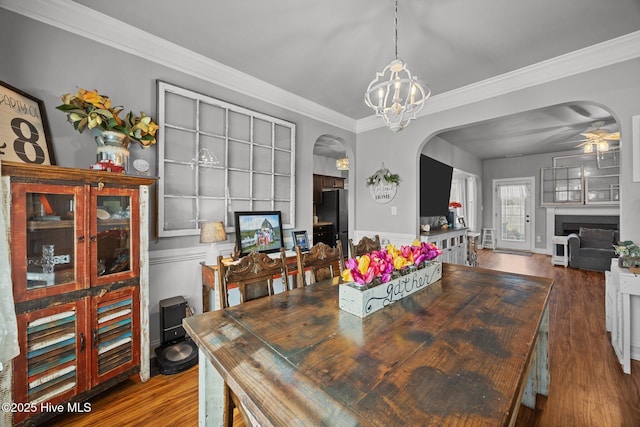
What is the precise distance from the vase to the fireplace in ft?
29.0

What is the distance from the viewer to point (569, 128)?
4.79 m

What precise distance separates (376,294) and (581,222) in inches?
308

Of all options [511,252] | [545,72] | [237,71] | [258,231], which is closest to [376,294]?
[258,231]

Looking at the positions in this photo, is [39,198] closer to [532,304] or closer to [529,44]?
[532,304]

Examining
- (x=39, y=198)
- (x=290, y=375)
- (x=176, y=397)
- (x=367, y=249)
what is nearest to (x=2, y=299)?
(x=39, y=198)

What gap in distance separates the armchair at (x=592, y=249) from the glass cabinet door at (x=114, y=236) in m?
7.37

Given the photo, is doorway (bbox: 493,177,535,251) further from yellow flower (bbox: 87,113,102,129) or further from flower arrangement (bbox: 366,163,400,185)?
yellow flower (bbox: 87,113,102,129)

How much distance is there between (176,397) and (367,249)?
1723mm

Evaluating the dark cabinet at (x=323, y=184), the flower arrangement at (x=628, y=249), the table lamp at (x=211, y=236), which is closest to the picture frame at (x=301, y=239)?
the table lamp at (x=211, y=236)

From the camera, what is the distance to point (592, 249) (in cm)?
520

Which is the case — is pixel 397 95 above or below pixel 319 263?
above

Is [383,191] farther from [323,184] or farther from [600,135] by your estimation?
[600,135]

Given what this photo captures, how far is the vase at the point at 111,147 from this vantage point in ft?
5.94

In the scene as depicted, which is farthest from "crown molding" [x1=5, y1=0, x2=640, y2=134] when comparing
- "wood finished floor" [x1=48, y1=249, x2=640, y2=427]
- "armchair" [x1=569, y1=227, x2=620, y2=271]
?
"armchair" [x1=569, y1=227, x2=620, y2=271]
